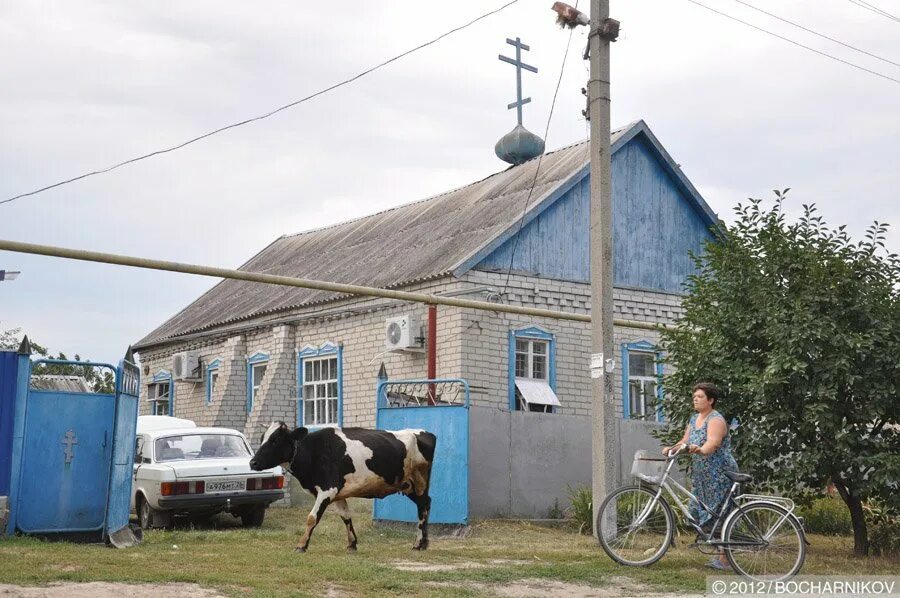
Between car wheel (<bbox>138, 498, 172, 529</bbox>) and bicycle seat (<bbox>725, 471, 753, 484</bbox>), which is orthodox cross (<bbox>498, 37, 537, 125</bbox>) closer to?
car wheel (<bbox>138, 498, 172, 529</bbox>)

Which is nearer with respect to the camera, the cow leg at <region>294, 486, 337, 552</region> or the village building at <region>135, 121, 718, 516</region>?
the cow leg at <region>294, 486, 337, 552</region>

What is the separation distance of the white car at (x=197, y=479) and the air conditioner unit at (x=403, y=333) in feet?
14.5

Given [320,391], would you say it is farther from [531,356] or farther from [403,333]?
[531,356]

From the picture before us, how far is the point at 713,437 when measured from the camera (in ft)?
34.6

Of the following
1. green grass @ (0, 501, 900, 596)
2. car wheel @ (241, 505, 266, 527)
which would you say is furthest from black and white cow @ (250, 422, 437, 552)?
car wheel @ (241, 505, 266, 527)

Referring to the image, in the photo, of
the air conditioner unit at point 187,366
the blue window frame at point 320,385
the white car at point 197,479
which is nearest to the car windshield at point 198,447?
the white car at point 197,479

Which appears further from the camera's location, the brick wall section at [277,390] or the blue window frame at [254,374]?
the blue window frame at [254,374]

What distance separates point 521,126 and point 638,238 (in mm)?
4969

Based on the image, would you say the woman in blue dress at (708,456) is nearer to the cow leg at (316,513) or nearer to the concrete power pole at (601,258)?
the concrete power pole at (601,258)

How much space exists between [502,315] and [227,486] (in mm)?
6661

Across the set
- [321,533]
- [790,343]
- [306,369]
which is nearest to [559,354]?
[306,369]

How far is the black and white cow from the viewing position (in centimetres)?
1223

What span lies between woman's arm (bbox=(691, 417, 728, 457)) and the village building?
20.5 ft

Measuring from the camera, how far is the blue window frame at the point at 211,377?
2662cm
